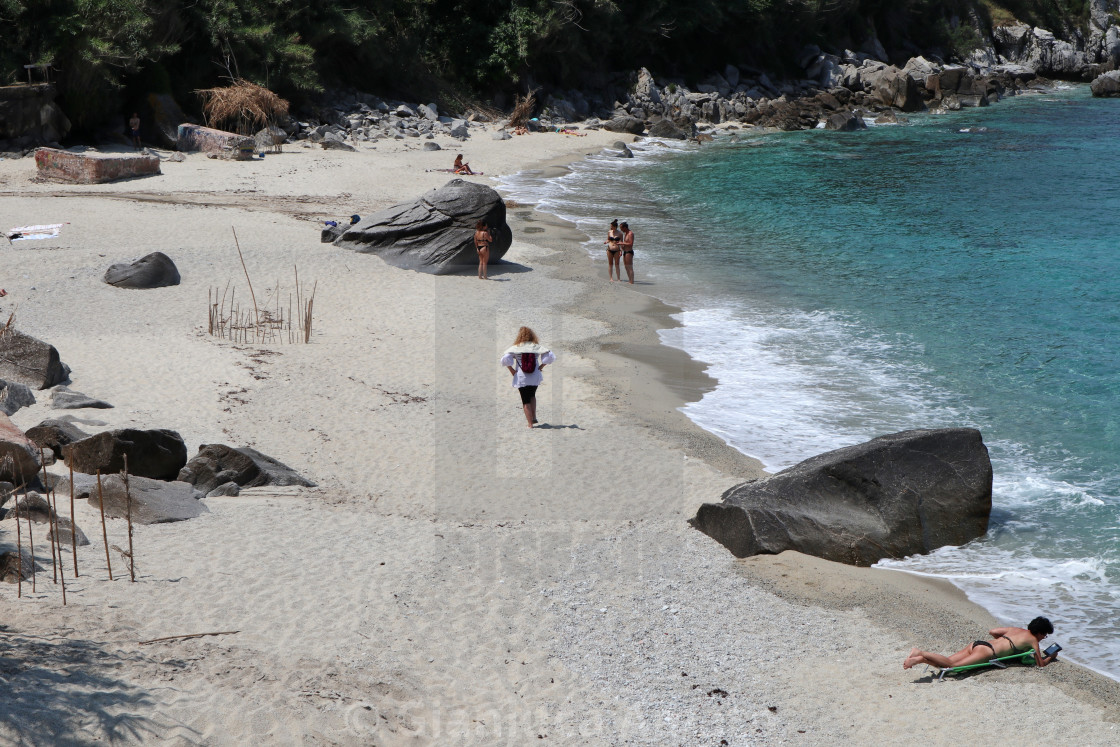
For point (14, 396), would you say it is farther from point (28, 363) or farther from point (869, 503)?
point (869, 503)

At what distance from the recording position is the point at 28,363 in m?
12.4

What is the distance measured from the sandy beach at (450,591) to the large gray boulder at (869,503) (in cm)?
29

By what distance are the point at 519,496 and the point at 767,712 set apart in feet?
14.4

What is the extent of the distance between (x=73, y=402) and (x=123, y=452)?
98.6 inches

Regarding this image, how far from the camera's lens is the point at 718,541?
10.1 m

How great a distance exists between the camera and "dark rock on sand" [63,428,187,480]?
9797 mm

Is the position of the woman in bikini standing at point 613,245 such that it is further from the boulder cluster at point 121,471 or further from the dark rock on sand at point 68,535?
the dark rock on sand at point 68,535

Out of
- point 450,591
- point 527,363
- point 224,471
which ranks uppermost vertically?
point 527,363

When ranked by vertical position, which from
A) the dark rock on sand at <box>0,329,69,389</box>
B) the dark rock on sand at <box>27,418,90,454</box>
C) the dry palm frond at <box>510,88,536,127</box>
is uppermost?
the dry palm frond at <box>510,88,536,127</box>

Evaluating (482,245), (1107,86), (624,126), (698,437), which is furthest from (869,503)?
(1107,86)

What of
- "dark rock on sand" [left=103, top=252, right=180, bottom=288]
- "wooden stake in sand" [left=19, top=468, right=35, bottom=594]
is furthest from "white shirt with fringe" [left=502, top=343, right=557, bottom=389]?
→ "dark rock on sand" [left=103, top=252, right=180, bottom=288]

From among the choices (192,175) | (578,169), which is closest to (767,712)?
(192,175)

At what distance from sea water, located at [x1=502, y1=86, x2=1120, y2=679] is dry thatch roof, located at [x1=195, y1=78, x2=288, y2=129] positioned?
9.80 metres

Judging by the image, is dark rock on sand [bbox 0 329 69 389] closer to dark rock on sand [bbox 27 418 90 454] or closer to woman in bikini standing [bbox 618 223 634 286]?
dark rock on sand [bbox 27 418 90 454]
